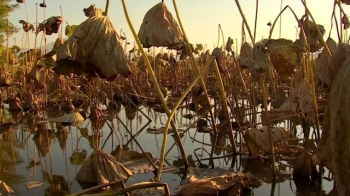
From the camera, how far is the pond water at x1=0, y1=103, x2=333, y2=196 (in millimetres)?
1397

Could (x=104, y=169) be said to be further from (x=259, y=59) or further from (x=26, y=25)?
(x=26, y=25)

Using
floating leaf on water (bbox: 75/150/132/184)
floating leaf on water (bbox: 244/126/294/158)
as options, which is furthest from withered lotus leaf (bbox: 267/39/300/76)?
floating leaf on water (bbox: 75/150/132/184)

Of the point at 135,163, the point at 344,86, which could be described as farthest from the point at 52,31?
the point at 344,86

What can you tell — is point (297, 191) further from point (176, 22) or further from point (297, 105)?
point (176, 22)

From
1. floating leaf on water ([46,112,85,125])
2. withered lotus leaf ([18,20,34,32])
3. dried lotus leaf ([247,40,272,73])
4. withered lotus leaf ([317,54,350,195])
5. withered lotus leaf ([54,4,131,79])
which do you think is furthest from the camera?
withered lotus leaf ([18,20,34,32])

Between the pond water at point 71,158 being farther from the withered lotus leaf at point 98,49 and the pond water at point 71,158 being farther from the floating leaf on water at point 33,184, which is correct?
the withered lotus leaf at point 98,49

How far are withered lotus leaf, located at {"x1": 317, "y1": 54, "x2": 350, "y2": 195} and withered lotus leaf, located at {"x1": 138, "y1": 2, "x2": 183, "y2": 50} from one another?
902 mm

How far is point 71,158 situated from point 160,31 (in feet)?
2.72

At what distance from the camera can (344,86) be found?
47 cm

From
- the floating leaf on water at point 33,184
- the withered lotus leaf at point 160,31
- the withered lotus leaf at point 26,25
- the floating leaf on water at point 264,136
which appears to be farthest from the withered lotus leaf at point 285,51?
the withered lotus leaf at point 26,25

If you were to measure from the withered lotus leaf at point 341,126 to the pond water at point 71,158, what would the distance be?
2.86 feet

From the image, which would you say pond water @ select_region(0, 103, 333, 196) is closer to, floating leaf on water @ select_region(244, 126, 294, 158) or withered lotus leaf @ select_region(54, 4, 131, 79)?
floating leaf on water @ select_region(244, 126, 294, 158)

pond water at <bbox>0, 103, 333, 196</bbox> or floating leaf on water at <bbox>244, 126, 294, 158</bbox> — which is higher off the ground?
floating leaf on water at <bbox>244, 126, 294, 158</bbox>

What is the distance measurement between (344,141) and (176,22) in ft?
3.30
